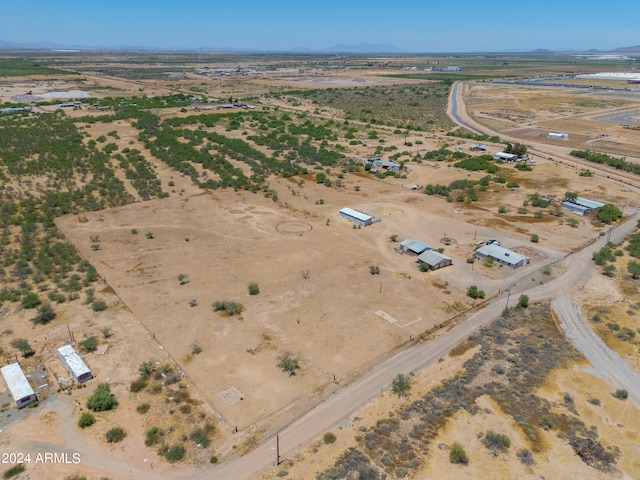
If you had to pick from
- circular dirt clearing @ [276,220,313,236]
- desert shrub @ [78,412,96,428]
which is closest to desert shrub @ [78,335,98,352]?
desert shrub @ [78,412,96,428]

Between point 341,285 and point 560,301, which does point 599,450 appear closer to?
point 560,301

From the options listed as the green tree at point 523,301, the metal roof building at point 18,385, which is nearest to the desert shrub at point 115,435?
the metal roof building at point 18,385

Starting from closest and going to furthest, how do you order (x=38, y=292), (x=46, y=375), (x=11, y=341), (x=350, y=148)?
(x=46, y=375) → (x=11, y=341) → (x=38, y=292) → (x=350, y=148)

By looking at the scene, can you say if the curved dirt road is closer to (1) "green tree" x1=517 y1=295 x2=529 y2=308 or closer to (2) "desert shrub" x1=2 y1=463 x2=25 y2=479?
(1) "green tree" x1=517 y1=295 x2=529 y2=308

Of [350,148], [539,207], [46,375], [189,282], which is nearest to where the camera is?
[46,375]

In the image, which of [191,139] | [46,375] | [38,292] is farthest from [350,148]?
[46,375]

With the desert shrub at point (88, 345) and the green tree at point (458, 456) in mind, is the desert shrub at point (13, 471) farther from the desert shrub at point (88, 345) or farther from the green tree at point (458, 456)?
the green tree at point (458, 456)
